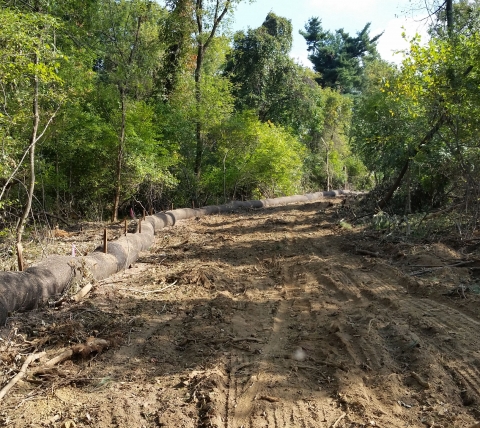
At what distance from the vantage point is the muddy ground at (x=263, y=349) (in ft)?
Result: 11.4

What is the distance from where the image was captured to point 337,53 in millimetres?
Answer: 50906

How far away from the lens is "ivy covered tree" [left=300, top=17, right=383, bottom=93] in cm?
4950

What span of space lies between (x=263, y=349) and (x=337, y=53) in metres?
51.1

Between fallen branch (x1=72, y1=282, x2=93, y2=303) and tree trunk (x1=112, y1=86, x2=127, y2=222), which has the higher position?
tree trunk (x1=112, y1=86, x2=127, y2=222)

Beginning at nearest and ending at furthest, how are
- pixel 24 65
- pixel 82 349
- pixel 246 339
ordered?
pixel 82 349, pixel 246 339, pixel 24 65

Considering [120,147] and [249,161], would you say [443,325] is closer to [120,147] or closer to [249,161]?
[120,147]

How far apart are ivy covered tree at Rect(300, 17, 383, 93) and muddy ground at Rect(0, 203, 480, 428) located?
1728 inches

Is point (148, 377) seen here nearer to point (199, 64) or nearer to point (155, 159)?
point (155, 159)

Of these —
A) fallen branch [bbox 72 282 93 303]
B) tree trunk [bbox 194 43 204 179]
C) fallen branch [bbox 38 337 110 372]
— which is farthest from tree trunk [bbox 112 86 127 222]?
fallen branch [bbox 38 337 110 372]

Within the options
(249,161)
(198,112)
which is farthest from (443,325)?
(249,161)

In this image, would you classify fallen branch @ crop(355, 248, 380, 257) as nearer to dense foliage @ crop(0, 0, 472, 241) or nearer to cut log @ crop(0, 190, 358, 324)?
dense foliage @ crop(0, 0, 472, 241)

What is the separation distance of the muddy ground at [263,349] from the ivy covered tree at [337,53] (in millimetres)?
43903

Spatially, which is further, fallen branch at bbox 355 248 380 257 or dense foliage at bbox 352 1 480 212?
dense foliage at bbox 352 1 480 212

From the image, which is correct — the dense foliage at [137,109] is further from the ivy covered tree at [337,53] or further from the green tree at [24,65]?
the ivy covered tree at [337,53]
